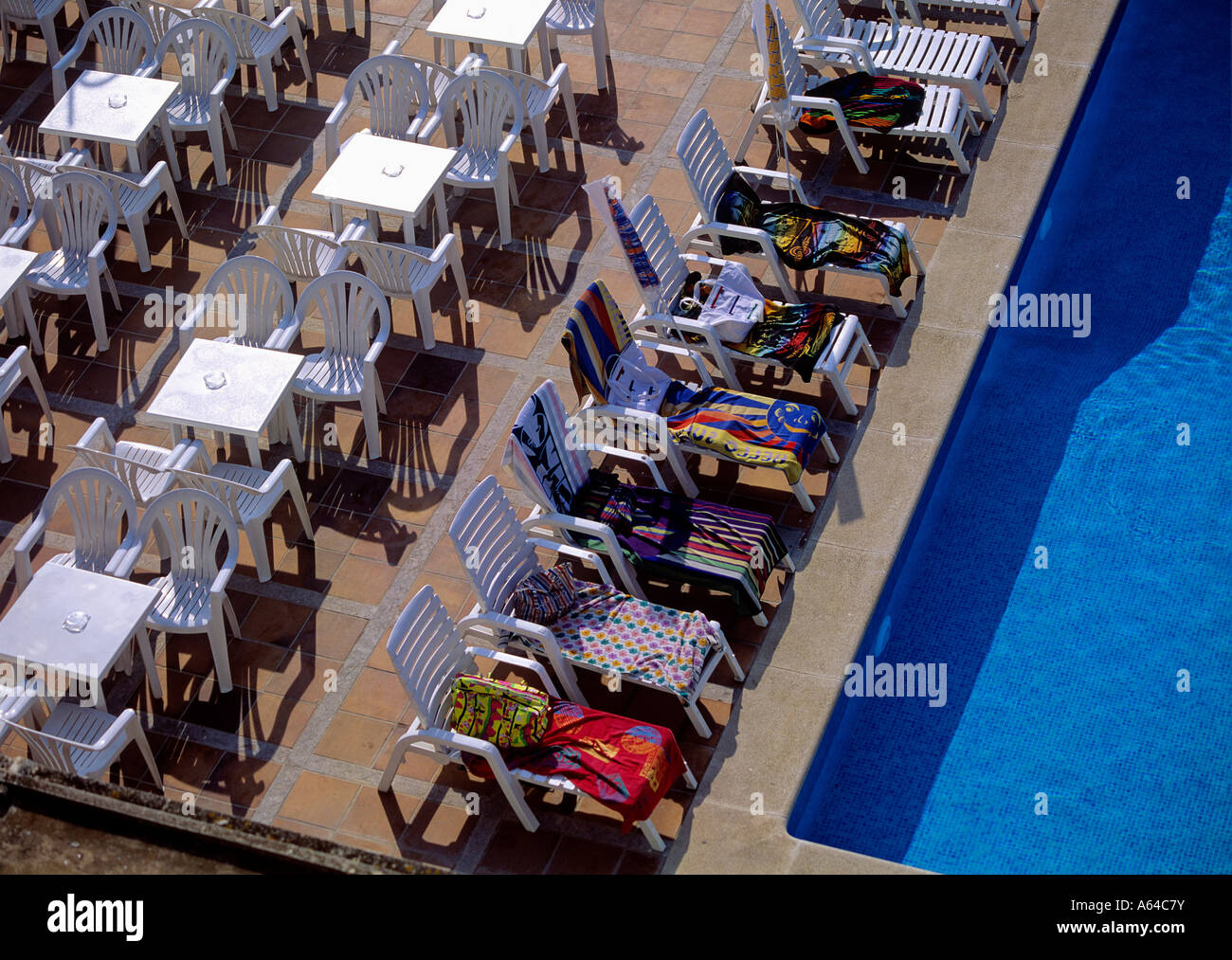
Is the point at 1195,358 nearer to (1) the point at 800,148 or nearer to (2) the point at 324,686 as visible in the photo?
(1) the point at 800,148

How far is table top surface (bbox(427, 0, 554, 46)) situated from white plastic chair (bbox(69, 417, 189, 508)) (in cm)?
420

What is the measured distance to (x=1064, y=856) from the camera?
8.22 metres

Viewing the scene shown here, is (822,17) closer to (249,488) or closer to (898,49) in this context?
(898,49)

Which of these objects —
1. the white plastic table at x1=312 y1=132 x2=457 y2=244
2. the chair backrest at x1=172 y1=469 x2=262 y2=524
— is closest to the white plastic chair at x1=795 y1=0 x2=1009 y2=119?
the white plastic table at x1=312 y1=132 x2=457 y2=244

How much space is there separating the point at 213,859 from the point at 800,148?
789 cm

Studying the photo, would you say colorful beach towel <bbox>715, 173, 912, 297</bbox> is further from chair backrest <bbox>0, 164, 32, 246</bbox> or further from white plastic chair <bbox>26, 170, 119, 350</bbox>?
chair backrest <bbox>0, 164, 32, 246</bbox>

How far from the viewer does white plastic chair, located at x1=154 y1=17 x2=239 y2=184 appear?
1177 centimetres

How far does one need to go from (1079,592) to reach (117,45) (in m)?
8.65

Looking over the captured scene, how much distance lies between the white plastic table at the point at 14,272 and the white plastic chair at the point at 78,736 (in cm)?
328

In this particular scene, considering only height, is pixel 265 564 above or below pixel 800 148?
below

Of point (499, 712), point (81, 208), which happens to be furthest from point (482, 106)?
point (499, 712)

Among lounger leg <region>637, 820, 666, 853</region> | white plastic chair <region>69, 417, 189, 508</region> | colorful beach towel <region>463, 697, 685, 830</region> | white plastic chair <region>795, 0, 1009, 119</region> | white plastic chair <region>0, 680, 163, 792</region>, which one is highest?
white plastic chair <region>795, 0, 1009, 119</region>

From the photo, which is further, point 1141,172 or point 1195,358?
point 1141,172
